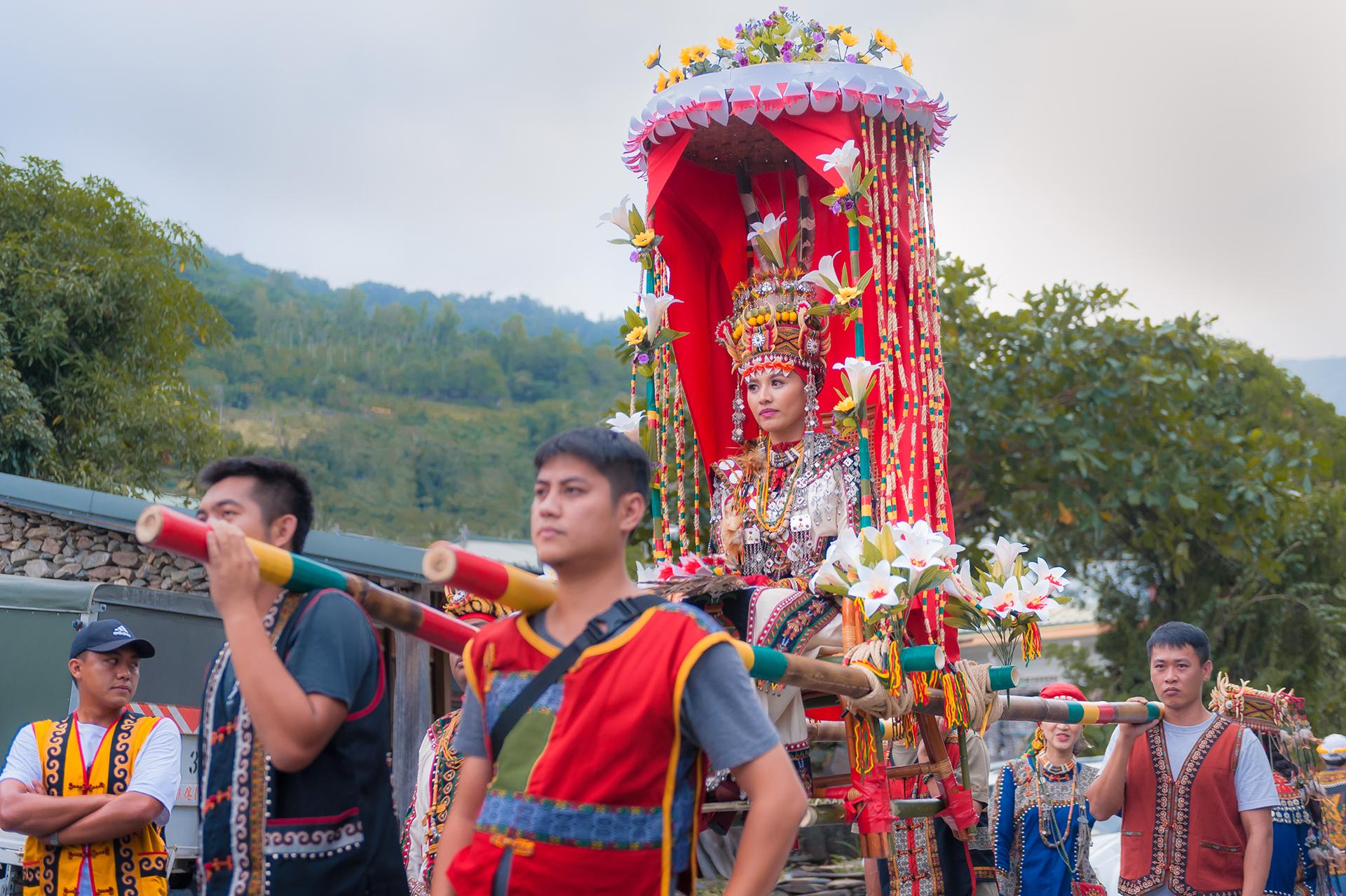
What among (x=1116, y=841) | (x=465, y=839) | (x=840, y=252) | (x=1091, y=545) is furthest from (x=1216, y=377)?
(x=465, y=839)

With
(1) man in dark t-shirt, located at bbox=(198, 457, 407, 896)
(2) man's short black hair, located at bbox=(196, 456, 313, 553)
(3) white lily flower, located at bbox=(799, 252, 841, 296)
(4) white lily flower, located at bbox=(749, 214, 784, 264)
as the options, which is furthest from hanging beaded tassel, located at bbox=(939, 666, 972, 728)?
(2) man's short black hair, located at bbox=(196, 456, 313, 553)

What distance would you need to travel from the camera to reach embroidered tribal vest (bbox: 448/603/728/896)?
2342 mm

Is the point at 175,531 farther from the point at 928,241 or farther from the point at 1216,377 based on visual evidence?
the point at 1216,377

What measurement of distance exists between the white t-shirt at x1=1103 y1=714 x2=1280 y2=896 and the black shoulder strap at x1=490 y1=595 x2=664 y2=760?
3215mm

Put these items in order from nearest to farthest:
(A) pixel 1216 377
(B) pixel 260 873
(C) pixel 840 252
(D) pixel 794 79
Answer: (B) pixel 260 873, (D) pixel 794 79, (C) pixel 840 252, (A) pixel 1216 377

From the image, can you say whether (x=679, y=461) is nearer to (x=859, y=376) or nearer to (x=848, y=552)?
(x=859, y=376)

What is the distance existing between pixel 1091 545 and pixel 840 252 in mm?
12561

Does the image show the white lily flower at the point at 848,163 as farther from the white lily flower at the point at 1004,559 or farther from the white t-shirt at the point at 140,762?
the white t-shirt at the point at 140,762

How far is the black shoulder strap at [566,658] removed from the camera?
2457mm

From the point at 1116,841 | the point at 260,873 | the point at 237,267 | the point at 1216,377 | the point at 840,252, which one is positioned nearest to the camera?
the point at 260,873

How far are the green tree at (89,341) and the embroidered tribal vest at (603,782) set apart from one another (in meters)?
14.4

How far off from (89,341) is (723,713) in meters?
16.9

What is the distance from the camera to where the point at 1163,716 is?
533 cm

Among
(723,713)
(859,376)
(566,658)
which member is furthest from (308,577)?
(859,376)
